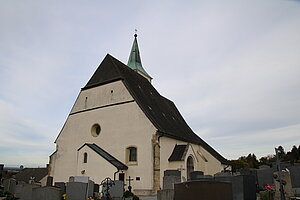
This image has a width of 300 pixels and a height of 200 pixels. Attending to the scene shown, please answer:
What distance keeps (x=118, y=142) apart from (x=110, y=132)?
1009mm

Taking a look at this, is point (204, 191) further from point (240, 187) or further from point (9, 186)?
point (9, 186)

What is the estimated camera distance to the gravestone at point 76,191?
9.95 metres

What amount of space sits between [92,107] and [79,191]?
→ 898 centimetres

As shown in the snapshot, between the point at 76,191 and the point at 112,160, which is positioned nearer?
the point at 76,191

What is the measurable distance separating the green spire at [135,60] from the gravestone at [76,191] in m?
20.2

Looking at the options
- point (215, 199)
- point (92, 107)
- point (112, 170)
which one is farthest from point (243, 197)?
point (92, 107)

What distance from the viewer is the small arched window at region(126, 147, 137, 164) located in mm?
15475

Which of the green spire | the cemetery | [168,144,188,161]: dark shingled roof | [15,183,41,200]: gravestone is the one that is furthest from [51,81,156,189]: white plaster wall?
the green spire

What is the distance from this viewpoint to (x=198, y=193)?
5.57 meters

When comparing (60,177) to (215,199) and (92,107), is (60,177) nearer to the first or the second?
(92,107)

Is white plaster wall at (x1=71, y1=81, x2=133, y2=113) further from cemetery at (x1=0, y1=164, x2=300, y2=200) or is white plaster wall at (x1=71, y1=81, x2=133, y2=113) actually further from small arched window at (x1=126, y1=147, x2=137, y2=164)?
cemetery at (x1=0, y1=164, x2=300, y2=200)

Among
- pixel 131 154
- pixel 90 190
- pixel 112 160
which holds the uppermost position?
pixel 131 154

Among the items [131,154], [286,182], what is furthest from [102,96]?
[286,182]

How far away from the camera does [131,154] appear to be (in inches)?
618
